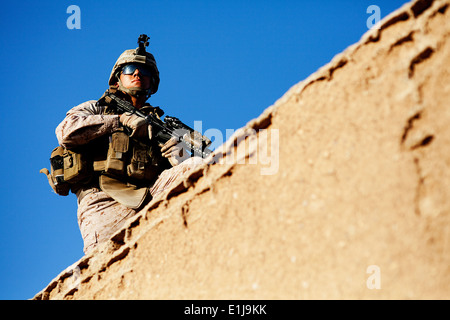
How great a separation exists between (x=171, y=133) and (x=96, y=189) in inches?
36.2

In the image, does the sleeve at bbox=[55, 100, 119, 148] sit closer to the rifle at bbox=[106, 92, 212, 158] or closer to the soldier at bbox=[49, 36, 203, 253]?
the soldier at bbox=[49, 36, 203, 253]

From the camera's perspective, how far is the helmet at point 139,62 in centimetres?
534

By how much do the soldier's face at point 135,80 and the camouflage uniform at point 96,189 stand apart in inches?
27.7

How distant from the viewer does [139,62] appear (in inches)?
210

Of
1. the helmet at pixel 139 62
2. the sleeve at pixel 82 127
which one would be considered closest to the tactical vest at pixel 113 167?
the sleeve at pixel 82 127

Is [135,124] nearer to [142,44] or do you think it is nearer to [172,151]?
[172,151]

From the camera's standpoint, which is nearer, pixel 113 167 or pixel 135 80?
pixel 113 167

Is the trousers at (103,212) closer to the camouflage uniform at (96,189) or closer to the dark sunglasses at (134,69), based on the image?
the camouflage uniform at (96,189)

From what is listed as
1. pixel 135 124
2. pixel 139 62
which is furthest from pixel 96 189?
pixel 139 62

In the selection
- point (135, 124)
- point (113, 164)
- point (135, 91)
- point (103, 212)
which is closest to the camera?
point (103, 212)

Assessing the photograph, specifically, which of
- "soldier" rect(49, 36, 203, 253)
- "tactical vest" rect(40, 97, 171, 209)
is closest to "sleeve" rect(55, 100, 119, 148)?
"soldier" rect(49, 36, 203, 253)

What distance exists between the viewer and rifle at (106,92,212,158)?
194 inches

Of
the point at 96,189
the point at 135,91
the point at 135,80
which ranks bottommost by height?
the point at 96,189
